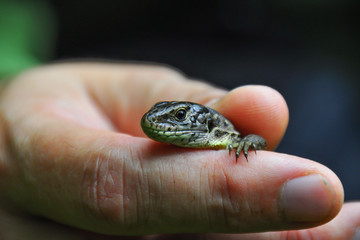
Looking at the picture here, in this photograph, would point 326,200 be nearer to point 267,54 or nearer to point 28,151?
point 28,151

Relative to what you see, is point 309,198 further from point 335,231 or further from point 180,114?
point 180,114

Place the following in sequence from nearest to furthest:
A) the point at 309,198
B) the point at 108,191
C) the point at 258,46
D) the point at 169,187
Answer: the point at 309,198 → the point at 169,187 → the point at 108,191 → the point at 258,46

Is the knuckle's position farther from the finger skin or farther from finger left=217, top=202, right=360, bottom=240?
finger left=217, top=202, right=360, bottom=240

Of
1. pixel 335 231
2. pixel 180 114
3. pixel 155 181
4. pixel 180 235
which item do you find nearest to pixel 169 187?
pixel 155 181

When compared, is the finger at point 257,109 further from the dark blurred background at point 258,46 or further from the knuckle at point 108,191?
the dark blurred background at point 258,46

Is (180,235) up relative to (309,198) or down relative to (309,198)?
down

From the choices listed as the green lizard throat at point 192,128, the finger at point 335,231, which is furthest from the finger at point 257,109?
the finger at point 335,231

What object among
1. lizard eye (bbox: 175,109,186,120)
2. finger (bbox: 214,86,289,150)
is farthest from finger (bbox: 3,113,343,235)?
finger (bbox: 214,86,289,150)
